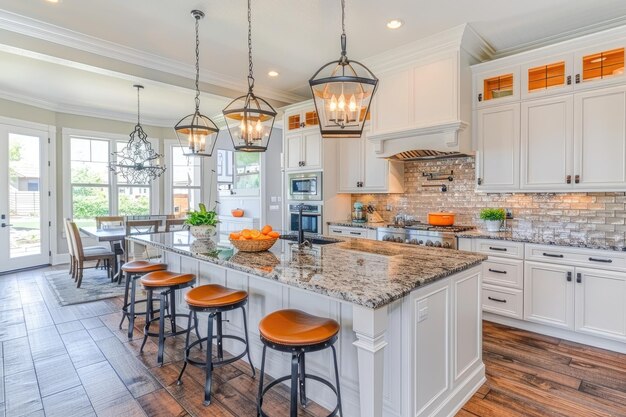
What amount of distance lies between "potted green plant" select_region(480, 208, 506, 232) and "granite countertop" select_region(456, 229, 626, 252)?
94 mm

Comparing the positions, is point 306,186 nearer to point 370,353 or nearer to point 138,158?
point 138,158

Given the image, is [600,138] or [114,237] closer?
[600,138]

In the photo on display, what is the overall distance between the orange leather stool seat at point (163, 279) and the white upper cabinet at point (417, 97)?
2803 mm

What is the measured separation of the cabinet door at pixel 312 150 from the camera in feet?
16.7

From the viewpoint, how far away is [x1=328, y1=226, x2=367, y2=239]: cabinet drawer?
15.2 ft

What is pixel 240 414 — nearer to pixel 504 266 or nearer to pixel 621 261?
pixel 504 266

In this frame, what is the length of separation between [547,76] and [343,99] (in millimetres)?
2625

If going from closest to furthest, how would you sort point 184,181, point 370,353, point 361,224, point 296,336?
point 370,353, point 296,336, point 361,224, point 184,181

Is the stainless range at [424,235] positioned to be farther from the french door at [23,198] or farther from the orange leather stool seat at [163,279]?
the french door at [23,198]

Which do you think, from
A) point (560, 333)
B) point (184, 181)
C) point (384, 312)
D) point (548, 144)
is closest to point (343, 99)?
point (384, 312)

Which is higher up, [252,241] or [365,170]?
[365,170]

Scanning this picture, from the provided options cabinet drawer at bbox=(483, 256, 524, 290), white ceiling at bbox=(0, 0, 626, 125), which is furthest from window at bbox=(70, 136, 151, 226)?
cabinet drawer at bbox=(483, 256, 524, 290)

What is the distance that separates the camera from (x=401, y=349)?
177 cm

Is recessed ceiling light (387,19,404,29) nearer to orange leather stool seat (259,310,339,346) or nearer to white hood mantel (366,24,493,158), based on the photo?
white hood mantel (366,24,493,158)
